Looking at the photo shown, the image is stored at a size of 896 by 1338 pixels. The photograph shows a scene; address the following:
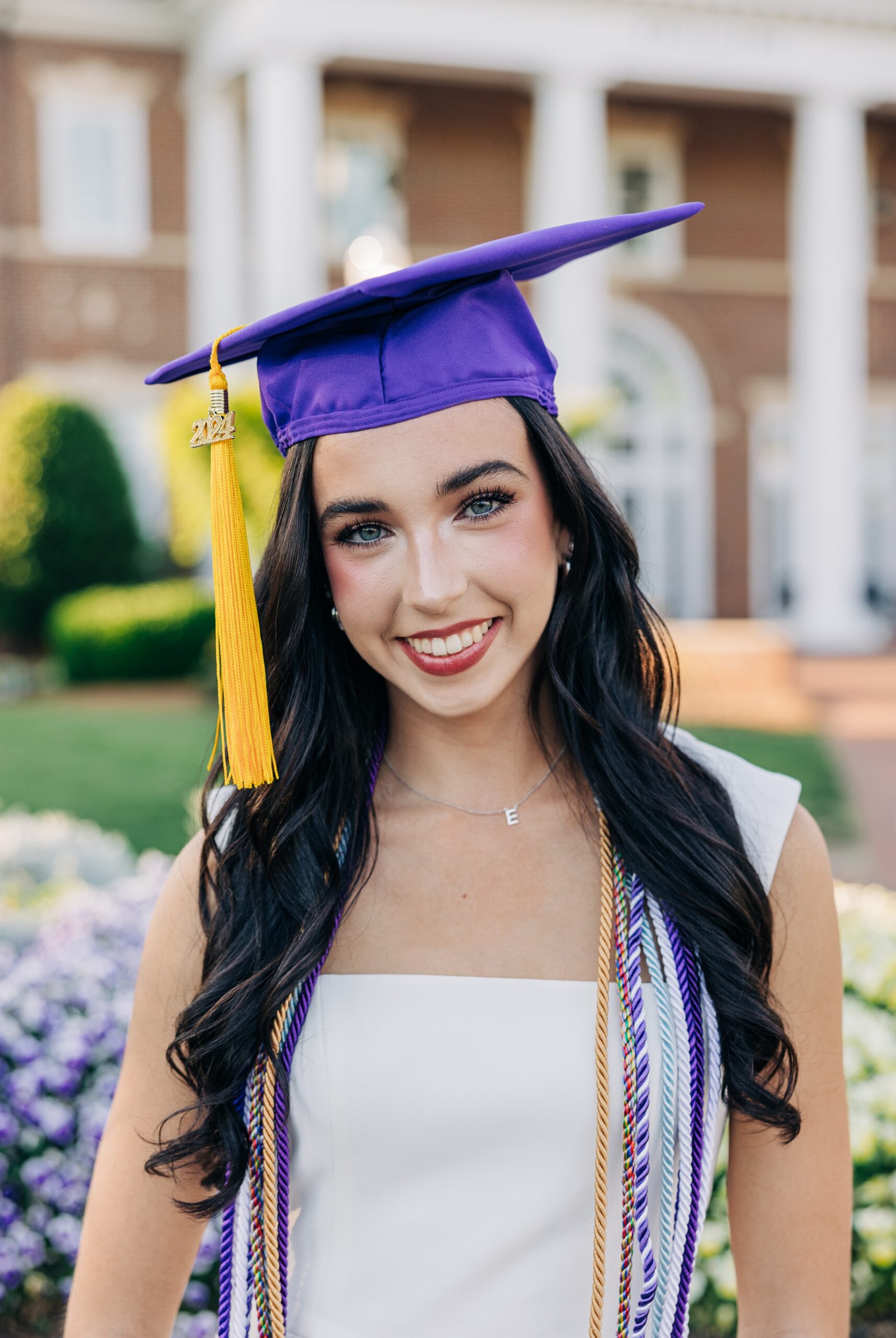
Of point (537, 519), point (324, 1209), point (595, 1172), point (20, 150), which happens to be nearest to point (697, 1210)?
point (595, 1172)

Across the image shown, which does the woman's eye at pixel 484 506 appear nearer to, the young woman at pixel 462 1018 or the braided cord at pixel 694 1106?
the young woman at pixel 462 1018

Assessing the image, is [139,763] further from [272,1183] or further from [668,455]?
[668,455]

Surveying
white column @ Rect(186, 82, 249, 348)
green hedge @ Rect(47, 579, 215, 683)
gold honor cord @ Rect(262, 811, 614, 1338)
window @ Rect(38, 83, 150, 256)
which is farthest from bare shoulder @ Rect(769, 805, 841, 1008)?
window @ Rect(38, 83, 150, 256)

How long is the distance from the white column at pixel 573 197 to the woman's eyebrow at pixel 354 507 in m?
11.4

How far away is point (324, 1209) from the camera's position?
1.60 metres

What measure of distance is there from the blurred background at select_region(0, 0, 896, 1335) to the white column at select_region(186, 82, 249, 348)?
0.03 meters

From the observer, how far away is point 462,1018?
61.6 inches

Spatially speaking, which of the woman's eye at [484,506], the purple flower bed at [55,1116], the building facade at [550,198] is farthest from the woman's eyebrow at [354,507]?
the building facade at [550,198]

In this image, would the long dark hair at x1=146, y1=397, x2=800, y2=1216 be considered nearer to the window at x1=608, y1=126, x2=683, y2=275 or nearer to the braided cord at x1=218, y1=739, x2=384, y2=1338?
the braided cord at x1=218, y1=739, x2=384, y2=1338

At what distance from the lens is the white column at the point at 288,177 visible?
1198cm

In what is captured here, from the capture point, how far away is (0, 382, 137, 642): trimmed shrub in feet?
43.0

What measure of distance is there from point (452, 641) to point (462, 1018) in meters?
0.45

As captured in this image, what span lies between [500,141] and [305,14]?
11.9 feet

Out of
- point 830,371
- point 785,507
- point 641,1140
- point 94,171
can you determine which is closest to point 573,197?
point 830,371
